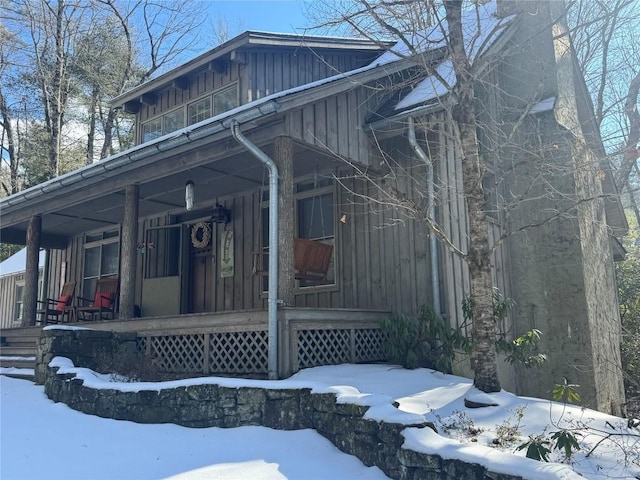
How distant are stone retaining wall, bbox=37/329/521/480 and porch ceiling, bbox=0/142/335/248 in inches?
108

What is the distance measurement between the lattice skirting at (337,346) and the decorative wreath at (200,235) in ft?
14.3

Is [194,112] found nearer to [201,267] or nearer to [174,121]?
[174,121]

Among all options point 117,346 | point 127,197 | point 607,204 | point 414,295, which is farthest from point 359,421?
point 607,204

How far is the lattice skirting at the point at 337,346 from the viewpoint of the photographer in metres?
6.12

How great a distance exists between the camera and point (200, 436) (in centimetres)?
487

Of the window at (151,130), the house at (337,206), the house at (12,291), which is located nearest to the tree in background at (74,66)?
the house at (12,291)

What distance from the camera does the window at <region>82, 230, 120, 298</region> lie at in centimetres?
1237

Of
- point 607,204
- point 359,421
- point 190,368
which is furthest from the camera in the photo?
point 607,204

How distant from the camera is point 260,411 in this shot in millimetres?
5000

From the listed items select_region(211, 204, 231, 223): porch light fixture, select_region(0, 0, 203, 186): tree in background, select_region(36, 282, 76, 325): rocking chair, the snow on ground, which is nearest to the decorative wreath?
select_region(211, 204, 231, 223): porch light fixture

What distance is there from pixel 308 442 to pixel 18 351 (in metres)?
7.17

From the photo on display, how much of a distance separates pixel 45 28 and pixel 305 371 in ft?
73.8

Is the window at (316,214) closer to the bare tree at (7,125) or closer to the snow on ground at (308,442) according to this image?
the snow on ground at (308,442)

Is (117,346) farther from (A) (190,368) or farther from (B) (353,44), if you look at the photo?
(B) (353,44)
